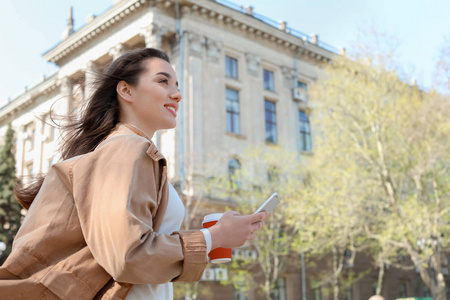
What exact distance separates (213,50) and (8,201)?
12.3 meters

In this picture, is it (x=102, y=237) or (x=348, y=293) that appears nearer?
(x=102, y=237)

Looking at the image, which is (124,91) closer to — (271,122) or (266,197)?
Result: (266,197)

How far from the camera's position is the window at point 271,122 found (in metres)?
30.2

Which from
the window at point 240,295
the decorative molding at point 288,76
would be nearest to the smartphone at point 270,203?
the window at point 240,295

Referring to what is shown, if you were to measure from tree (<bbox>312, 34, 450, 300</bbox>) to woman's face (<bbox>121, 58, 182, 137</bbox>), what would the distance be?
18456 mm

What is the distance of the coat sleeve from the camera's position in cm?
147

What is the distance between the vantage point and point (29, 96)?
121ft

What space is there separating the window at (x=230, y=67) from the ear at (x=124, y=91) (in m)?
27.1

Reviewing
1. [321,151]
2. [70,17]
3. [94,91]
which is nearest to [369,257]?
[321,151]

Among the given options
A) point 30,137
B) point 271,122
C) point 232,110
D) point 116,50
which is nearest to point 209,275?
point 232,110

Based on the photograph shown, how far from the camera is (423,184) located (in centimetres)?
2153

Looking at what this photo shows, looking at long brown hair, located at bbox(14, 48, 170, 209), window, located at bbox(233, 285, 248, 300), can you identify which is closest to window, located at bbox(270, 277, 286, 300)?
window, located at bbox(233, 285, 248, 300)

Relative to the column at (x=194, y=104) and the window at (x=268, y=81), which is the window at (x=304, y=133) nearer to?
the window at (x=268, y=81)

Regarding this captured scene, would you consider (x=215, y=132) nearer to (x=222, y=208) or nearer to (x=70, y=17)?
(x=222, y=208)
